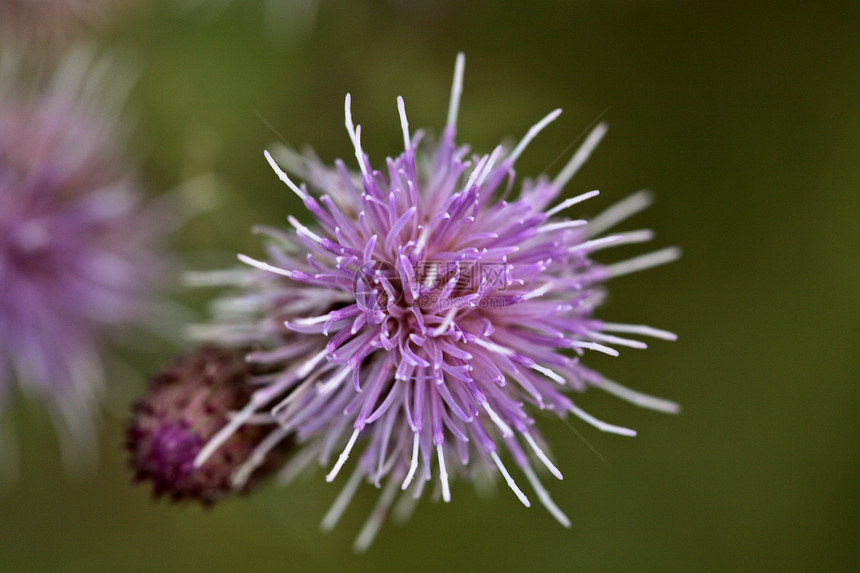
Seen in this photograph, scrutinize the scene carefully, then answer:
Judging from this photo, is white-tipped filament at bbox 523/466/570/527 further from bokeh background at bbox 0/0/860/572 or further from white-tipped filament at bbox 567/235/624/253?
bokeh background at bbox 0/0/860/572

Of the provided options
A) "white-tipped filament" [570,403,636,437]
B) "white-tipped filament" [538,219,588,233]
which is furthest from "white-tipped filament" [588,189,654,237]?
"white-tipped filament" [570,403,636,437]

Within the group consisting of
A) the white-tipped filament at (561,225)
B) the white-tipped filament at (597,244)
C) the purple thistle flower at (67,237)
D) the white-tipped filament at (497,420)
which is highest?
the purple thistle flower at (67,237)

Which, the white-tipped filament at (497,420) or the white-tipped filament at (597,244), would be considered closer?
the white-tipped filament at (497,420)

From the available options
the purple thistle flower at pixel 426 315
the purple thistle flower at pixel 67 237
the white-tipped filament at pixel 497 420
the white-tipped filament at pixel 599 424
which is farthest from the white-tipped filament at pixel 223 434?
the purple thistle flower at pixel 67 237

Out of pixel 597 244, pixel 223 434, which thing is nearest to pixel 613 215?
pixel 597 244

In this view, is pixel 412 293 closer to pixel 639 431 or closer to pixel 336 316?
pixel 336 316

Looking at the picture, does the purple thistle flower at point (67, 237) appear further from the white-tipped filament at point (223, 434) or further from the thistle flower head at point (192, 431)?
the white-tipped filament at point (223, 434)
